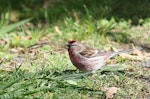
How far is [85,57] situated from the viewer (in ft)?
19.7

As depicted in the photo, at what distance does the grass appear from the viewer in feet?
17.0

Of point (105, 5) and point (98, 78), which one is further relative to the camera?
point (105, 5)

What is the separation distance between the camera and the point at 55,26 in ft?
27.8

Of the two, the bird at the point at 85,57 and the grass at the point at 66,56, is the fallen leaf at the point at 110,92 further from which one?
the bird at the point at 85,57

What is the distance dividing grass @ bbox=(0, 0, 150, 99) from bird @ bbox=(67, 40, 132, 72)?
0.34ft

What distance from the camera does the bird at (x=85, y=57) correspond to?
589 cm

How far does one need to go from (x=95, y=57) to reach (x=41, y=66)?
814 millimetres

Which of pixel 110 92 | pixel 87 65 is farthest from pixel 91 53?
pixel 110 92

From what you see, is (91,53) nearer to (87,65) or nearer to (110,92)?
(87,65)

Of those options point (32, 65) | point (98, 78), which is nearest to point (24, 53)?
point (32, 65)

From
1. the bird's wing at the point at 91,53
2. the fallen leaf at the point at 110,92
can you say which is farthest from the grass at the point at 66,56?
the bird's wing at the point at 91,53

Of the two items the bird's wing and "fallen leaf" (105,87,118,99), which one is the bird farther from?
"fallen leaf" (105,87,118,99)

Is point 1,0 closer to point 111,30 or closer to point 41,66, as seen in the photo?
point 111,30

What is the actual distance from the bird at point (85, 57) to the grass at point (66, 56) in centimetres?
11
